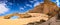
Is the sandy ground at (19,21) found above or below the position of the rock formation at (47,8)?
below

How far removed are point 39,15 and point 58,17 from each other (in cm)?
36

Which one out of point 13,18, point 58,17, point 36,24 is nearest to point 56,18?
point 58,17

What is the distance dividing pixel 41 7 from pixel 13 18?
58 cm

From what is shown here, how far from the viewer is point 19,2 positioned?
258 cm

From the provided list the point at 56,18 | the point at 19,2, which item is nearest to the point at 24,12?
the point at 19,2

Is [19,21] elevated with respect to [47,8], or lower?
lower

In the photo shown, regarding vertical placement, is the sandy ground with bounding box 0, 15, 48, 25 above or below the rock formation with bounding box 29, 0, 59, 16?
below

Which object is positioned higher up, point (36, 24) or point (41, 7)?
point (41, 7)

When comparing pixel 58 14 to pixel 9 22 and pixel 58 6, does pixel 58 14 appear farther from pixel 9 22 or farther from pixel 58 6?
pixel 9 22

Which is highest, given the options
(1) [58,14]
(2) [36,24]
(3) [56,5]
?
A: (3) [56,5]

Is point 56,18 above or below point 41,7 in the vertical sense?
below

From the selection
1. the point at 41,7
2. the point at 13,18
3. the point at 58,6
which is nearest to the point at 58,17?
the point at 58,6

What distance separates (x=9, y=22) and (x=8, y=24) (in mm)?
42

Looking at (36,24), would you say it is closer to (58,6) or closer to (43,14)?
(43,14)
